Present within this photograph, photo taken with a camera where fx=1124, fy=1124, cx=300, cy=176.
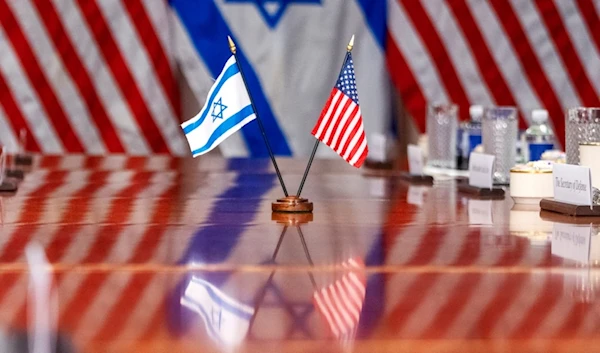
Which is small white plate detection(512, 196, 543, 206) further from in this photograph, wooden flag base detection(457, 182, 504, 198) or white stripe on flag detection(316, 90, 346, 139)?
white stripe on flag detection(316, 90, 346, 139)

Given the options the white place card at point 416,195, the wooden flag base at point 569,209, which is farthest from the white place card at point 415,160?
the wooden flag base at point 569,209

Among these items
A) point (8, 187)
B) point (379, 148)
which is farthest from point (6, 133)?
point (8, 187)

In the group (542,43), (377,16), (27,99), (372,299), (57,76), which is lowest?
(372,299)

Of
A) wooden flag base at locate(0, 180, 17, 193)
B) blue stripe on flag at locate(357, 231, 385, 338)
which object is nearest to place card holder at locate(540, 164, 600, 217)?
blue stripe on flag at locate(357, 231, 385, 338)

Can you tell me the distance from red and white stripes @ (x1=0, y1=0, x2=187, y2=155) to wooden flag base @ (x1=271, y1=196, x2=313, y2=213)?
3.10 m

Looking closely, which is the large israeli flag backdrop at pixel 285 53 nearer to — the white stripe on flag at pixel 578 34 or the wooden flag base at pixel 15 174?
the white stripe on flag at pixel 578 34

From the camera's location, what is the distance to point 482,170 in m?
2.96

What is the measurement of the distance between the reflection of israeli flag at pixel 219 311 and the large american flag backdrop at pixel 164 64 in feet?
13.0

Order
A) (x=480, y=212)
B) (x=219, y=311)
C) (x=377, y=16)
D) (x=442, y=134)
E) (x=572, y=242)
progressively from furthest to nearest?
(x=377, y=16)
(x=442, y=134)
(x=480, y=212)
(x=572, y=242)
(x=219, y=311)

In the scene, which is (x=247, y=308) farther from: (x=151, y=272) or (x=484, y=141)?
(x=484, y=141)

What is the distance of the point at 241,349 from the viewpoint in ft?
3.97

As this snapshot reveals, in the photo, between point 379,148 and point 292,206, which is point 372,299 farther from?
point 379,148

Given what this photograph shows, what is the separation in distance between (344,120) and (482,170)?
67cm

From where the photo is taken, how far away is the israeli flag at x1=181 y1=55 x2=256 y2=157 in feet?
7.86
